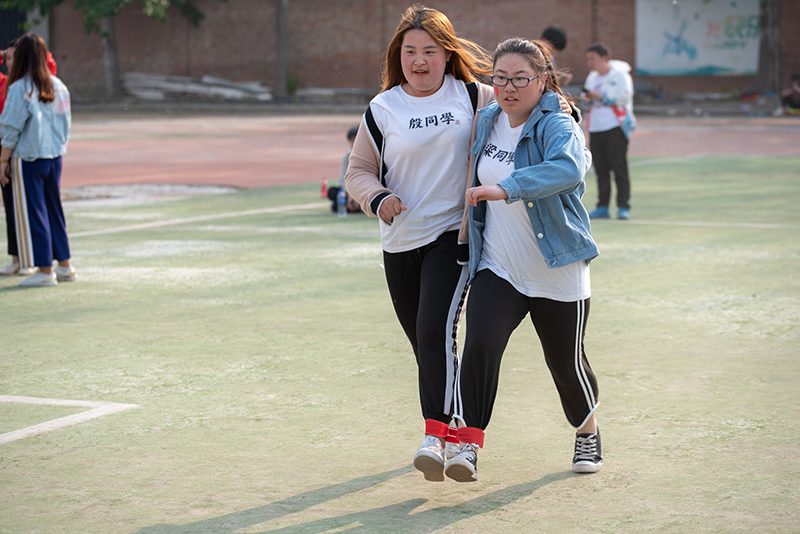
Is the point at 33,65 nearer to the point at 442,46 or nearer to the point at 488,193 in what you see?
the point at 442,46

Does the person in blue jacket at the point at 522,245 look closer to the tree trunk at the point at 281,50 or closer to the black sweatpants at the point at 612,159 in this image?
the black sweatpants at the point at 612,159

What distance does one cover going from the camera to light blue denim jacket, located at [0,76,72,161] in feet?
28.0

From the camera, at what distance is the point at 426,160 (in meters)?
4.31

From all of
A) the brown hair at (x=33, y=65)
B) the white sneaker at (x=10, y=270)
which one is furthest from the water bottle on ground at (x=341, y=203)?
the brown hair at (x=33, y=65)

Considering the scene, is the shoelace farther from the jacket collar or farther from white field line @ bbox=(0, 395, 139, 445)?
white field line @ bbox=(0, 395, 139, 445)

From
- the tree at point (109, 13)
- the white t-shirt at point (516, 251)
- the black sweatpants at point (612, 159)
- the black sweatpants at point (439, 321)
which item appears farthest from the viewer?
the tree at point (109, 13)

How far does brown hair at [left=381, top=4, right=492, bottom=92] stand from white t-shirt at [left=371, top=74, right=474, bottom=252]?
0.52 ft

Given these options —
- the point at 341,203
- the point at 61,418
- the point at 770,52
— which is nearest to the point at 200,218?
the point at 341,203

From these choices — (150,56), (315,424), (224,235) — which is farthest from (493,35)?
(315,424)

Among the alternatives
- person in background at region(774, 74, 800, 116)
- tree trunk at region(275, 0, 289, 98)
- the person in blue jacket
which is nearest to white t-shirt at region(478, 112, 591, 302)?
the person in blue jacket

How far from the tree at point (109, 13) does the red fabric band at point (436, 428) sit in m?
44.1

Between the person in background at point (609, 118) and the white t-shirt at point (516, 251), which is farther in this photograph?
the person in background at point (609, 118)

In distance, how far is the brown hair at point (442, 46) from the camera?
430 centimetres

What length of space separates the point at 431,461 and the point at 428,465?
0.06ft
